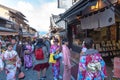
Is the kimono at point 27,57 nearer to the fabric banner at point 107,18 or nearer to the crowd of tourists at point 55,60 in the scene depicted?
the crowd of tourists at point 55,60

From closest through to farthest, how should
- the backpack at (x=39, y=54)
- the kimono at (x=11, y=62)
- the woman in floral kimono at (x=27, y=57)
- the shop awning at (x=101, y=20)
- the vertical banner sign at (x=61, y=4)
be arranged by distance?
1. the kimono at (x=11, y=62)
2. the shop awning at (x=101, y=20)
3. the backpack at (x=39, y=54)
4. the woman in floral kimono at (x=27, y=57)
5. the vertical banner sign at (x=61, y=4)

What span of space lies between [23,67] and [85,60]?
11560 mm

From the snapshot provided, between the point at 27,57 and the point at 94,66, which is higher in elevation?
the point at 94,66

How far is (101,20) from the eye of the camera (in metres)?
11.9

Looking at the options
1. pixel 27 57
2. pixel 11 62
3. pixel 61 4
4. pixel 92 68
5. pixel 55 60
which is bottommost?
pixel 27 57

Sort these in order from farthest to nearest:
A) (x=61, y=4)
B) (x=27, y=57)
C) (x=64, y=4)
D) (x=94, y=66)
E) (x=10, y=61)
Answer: (x=64, y=4), (x=61, y=4), (x=27, y=57), (x=10, y=61), (x=94, y=66)

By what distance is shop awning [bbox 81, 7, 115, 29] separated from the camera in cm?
1036

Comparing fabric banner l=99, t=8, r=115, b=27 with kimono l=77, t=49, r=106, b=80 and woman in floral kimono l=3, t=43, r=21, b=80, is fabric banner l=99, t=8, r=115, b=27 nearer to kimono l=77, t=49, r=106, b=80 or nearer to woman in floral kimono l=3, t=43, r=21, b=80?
woman in floral kimono l=3, t=43, r=21, b=80

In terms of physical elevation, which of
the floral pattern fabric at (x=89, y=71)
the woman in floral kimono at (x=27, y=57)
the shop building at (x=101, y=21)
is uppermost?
the shop building at (x=101, y=21)

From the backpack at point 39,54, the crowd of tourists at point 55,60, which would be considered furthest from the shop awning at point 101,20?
the backpack at point 39,54

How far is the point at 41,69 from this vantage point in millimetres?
12336

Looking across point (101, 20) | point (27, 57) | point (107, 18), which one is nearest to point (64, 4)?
point (27, 57)

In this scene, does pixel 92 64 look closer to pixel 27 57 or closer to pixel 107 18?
pixel 107 18

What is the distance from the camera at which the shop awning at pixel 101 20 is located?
10356 millimetres
